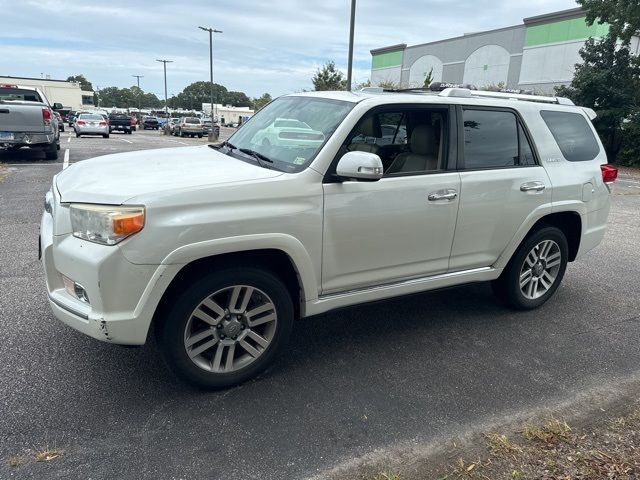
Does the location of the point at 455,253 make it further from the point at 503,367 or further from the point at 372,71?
the point at 372,71

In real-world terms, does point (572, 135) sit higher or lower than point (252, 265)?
higher

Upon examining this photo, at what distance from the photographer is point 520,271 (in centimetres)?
434

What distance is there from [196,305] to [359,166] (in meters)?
1.27

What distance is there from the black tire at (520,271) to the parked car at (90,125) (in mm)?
25179

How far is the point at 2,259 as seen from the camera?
5180 mm

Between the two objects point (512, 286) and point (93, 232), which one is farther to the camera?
point (512, 286)

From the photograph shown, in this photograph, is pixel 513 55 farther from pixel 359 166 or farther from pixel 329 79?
pixel 359 166

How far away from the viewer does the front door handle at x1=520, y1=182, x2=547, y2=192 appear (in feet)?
13.3

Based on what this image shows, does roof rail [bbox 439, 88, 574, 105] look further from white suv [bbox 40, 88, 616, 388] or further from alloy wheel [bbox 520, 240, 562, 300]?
alloy wheel [bbox 520, 240, 562, 300]

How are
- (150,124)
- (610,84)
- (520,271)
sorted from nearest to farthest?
(520,271)
(610,84)
(150,124)

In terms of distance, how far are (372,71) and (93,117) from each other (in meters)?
36.0

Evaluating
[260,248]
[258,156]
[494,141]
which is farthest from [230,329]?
[494,141]

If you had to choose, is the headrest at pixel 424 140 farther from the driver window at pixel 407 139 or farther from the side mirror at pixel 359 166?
the side mirror at pixel 359 166

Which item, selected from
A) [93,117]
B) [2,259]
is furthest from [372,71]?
[2,259]
